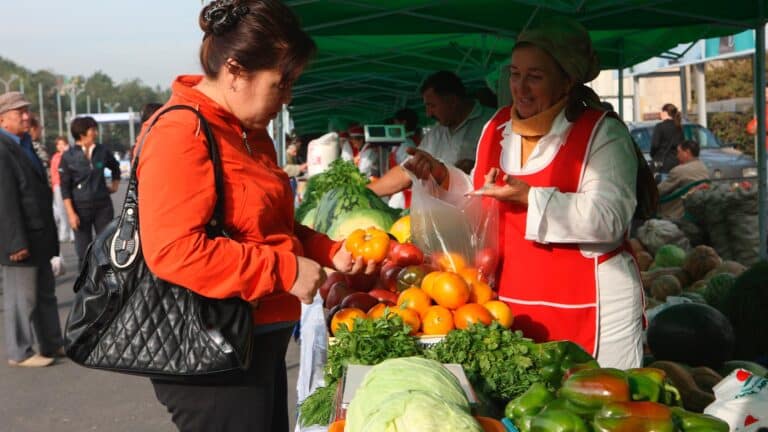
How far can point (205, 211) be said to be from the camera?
198 centimetres

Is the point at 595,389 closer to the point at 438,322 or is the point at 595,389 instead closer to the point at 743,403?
the point at 743,403

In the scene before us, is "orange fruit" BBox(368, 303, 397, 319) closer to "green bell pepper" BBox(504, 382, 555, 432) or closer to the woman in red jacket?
the woman in red jacket

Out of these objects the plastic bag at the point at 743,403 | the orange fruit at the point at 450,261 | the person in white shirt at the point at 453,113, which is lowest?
the plastic bag at the point at 743,403

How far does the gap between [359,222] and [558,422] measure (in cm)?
384

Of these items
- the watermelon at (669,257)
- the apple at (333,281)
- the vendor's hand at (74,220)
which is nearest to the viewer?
the apple at (333,281)

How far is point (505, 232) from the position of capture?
123 inches

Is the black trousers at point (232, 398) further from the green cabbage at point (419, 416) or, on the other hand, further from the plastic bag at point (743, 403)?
the plastic bag at point (743, 403)

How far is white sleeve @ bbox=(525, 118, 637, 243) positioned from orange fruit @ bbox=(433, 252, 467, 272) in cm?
56

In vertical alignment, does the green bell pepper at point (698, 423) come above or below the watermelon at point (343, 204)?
below

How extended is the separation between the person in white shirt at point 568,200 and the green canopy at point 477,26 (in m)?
2.83

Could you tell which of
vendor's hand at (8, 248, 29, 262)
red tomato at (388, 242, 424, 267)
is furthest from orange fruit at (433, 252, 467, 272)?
vendor's hand at (8, 248, 29, 262)

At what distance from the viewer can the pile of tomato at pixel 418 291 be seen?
2973 millimetres

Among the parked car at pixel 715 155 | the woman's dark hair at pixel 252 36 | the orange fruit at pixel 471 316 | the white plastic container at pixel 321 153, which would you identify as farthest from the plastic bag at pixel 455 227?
the parked car at pixel 715 155

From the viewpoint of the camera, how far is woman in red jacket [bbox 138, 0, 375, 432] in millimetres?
1961
